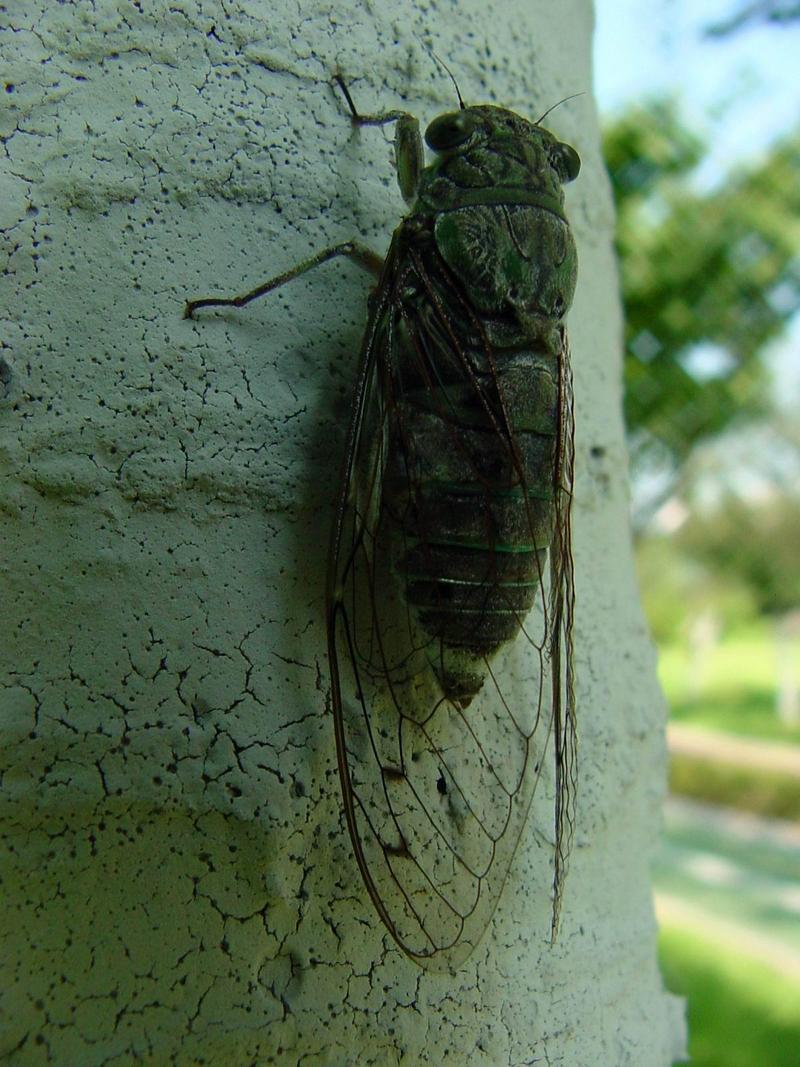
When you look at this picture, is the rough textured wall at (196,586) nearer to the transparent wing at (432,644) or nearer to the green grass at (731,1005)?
the transparent wing at (432,644)

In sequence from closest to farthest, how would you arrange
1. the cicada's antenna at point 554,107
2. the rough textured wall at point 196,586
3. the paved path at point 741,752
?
the rough textured wall at point 196,586 < the cicada's antenna at point 554,107 < the paved path at point 741,752

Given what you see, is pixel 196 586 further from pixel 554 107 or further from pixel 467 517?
pixel 554 107

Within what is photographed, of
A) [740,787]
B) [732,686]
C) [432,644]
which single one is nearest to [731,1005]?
[432,644]

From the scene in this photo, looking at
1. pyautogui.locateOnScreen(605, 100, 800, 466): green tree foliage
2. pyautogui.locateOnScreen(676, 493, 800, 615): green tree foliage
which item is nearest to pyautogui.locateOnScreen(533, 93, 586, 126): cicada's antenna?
pyautogui.locateOnScreen(605, 100, 800, 466): green tree foliage

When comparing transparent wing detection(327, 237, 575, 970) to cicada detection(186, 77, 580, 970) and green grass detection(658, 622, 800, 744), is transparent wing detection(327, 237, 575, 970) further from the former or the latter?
green grass detection(658, 622, 800, 744)

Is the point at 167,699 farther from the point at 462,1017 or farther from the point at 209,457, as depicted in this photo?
the point at 462,1017

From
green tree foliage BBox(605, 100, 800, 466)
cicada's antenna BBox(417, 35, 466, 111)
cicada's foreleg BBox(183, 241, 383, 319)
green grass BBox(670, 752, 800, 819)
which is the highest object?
green tree foliage BBox(605, 100, 800, 466)

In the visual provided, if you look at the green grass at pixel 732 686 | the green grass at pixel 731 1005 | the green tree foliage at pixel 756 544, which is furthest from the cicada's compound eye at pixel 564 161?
the green tree foliage at pixel 756 544
